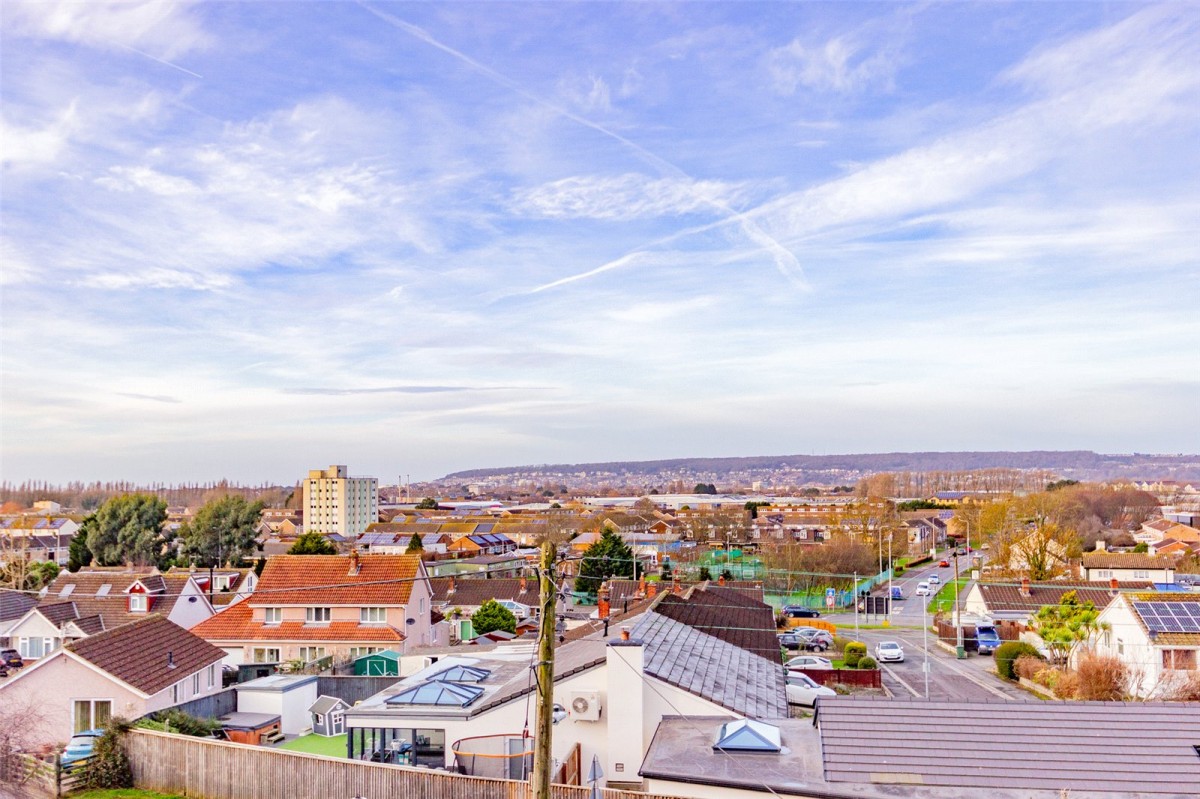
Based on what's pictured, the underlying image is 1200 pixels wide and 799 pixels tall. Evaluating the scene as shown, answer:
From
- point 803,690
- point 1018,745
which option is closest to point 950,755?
point 1018,745

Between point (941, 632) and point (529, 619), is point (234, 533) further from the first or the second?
point (941, 632)

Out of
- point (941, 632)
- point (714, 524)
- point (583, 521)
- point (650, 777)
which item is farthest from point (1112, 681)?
point (583, 521)

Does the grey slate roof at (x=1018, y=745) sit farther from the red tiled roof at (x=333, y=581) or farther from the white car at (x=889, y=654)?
the white car at (x=889, y=654)

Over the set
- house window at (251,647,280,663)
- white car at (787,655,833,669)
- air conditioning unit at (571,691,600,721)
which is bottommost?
white car at (787,655,833,669)

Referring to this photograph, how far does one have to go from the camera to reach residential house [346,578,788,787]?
17.4 m

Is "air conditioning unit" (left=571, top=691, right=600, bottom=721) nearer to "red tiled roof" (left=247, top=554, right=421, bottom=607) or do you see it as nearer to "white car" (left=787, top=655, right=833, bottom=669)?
"red tiled roof" (left=247, top=554, right=421, bottom=607)

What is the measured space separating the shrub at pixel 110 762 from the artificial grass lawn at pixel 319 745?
162 inches

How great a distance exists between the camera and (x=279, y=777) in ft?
57.8

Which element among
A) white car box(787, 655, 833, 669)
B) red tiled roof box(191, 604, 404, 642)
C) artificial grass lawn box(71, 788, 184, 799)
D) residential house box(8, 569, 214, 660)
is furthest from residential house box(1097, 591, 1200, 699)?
residential house box(8, 569, 214, 660)

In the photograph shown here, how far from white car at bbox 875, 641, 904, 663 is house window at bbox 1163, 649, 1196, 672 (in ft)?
36.9

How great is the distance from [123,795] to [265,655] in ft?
61.3

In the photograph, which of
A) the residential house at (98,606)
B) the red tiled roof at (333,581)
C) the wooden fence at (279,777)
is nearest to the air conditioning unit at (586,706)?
the wooden fence at (279,777)

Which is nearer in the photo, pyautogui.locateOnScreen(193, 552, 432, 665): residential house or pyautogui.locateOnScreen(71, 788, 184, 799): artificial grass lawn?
pyautogui.locateOnScreen(71, 788, 184, 799): artificial grass lawn

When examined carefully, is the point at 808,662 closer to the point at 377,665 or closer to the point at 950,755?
the point at 377,665
